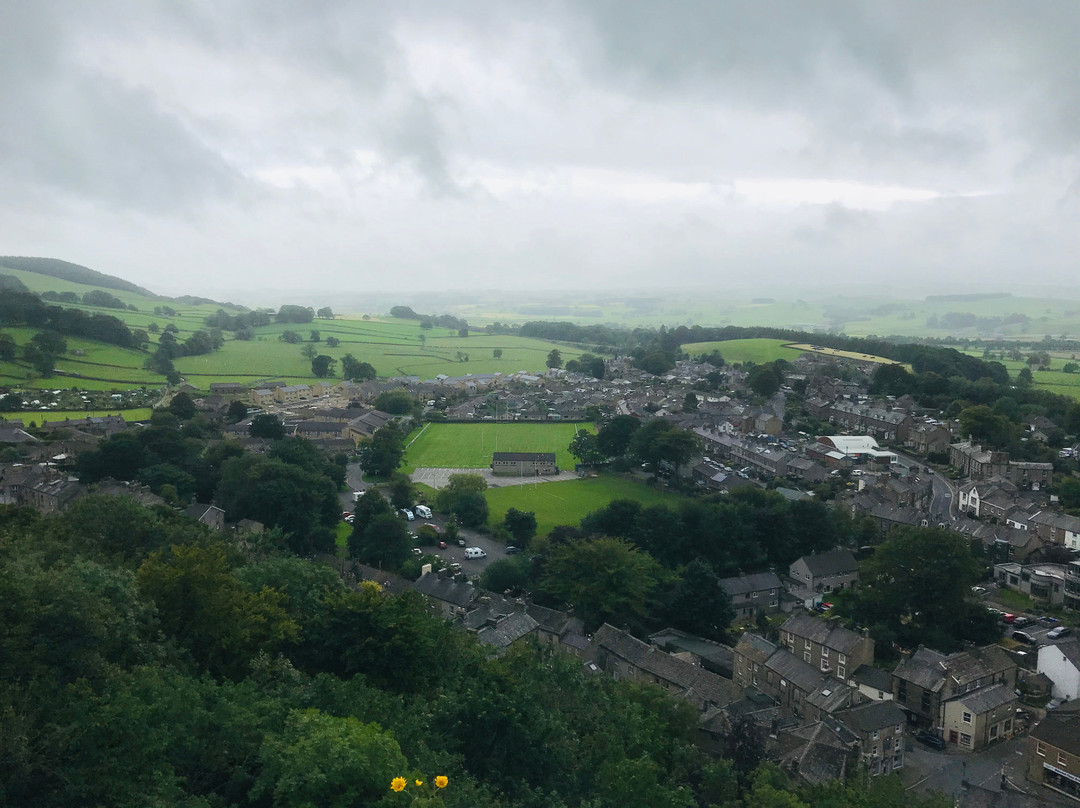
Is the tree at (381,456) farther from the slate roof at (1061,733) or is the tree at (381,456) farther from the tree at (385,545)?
the slate roof at (1061,733)

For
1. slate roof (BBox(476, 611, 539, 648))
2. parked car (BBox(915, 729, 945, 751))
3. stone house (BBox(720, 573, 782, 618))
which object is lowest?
parked car (BBox(915, 729, 945, 751))

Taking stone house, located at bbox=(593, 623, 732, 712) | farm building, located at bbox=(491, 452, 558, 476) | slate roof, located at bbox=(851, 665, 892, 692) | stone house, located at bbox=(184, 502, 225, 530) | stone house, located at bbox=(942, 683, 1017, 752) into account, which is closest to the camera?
stone house, located at bbox=(942, 683, 1017, 752)

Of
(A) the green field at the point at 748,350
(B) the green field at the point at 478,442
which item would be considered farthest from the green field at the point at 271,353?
(B) the green field at the point at 478,442

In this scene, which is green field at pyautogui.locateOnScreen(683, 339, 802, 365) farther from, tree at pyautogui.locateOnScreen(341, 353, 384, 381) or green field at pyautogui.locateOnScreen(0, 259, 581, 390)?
tree at pyautogui.locateOnScreen(341, 353, 384, 381)

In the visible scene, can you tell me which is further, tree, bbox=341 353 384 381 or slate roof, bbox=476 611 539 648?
tree, bbox=341 353 384 381

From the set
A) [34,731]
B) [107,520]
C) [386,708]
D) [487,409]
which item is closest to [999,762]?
[386,708]

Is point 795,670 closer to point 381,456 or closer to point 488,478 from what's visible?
point 488,478

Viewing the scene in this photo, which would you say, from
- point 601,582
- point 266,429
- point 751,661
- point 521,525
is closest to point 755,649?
point 751,661

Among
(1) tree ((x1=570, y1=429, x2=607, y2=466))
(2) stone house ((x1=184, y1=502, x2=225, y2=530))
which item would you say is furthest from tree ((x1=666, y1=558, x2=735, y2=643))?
(1) tree ((x1=570, y1=429, x2=607, y2=466))
